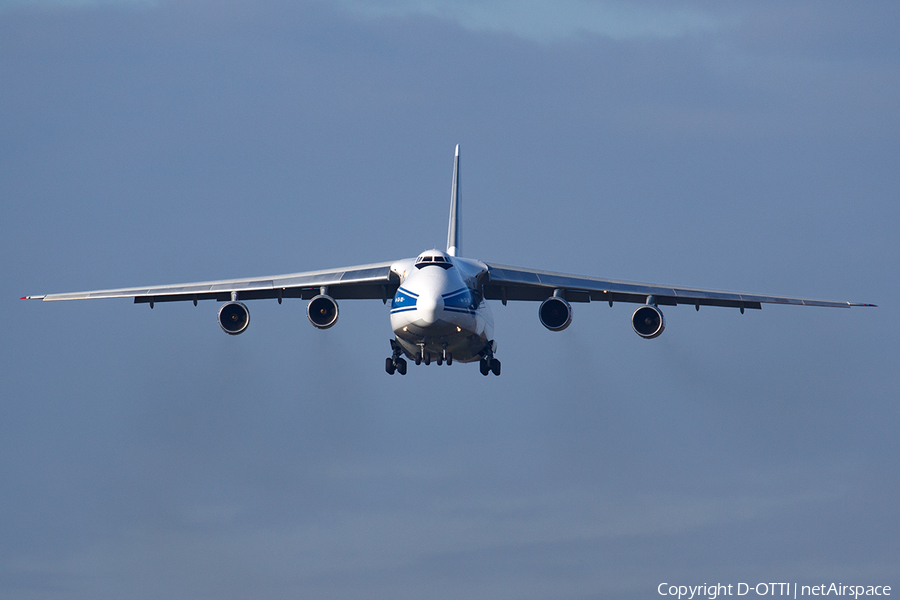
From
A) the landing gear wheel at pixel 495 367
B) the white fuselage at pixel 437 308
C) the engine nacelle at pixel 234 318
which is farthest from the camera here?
the landing gear wheel at pixel 495 367

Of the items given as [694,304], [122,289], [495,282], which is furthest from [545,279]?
[122,289]

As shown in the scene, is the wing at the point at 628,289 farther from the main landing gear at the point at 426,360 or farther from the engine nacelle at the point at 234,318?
the engine nacelle at the point at 234,318

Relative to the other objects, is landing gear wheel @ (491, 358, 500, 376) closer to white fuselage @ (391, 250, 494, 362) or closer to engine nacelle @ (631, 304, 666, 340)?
white fuselage @ (391, 250, 494, 362)

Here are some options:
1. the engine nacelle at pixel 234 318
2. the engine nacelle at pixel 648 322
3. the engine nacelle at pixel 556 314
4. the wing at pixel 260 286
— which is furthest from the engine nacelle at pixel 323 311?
the engine nacelle at pixel 648 322

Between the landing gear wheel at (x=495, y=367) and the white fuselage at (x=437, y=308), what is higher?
the landing gear wheel at (x=495, y=367)

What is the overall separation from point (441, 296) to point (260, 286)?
20.6 ft

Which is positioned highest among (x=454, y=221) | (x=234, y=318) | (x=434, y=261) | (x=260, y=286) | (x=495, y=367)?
(x=454, y=221)

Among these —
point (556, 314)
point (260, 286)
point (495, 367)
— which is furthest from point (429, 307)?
point (260, 286)

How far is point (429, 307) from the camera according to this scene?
2797cm

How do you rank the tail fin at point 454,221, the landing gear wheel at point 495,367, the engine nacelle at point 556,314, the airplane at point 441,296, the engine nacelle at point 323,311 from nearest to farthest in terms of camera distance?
the airplane at point 441,296, the engine nacelle at point 323,311, the engine nacelle at point 556,314, the landing gear wheel at point 495,367, the tail fin at point 454,221

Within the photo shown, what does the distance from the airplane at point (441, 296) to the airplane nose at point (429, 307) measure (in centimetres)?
2

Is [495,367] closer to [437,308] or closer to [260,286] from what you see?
[437,308]

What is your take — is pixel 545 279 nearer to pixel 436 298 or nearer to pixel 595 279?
pixel 595 279

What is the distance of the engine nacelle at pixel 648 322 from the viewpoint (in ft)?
104
